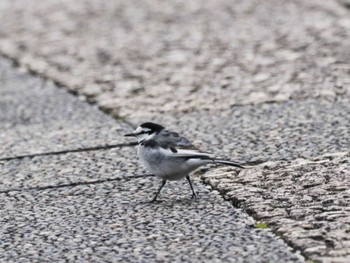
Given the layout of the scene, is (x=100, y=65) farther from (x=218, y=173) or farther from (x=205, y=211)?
(x=205, y=211)

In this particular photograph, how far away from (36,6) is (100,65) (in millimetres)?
3910

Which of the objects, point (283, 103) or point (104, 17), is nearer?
point (283, 103)

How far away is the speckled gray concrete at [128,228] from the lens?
4.39 m

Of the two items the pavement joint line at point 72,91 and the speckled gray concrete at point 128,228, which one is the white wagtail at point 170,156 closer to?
the speckled gray concrete at point 128,228

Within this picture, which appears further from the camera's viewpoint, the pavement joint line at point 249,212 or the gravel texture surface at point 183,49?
the gravel texture surface at point 183,49

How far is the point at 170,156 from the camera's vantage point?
5.21m

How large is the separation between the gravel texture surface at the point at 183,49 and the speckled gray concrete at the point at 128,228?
2.04 m

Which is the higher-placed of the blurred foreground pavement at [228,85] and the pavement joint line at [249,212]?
the blurred foreground pavement at [228,85]

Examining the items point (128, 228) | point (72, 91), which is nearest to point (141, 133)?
point (128, 228)

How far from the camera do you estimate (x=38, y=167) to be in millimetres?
6203

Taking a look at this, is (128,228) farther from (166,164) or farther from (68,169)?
(68,169)

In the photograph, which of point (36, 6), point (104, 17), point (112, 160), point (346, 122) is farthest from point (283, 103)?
point (36, 6)

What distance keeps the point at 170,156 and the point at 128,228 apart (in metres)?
0.53

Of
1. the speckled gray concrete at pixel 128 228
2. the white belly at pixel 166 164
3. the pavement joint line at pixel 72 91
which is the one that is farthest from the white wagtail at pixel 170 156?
the pavement joint line at pixel 72 91
